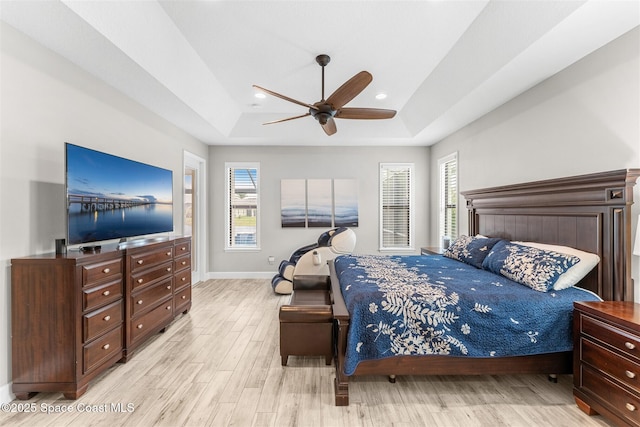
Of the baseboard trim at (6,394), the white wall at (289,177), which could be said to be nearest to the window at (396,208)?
the white wall at (289,177)

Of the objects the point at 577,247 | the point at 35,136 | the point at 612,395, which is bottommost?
the point at 612,395

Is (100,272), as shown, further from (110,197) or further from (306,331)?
(306,331)

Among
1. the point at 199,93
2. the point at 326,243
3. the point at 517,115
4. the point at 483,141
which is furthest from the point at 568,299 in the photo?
the point at 199,93

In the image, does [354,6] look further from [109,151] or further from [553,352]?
[553,352]

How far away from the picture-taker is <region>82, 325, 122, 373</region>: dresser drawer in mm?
2127

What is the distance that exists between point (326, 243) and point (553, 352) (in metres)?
3.21

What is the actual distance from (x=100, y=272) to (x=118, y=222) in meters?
0.68

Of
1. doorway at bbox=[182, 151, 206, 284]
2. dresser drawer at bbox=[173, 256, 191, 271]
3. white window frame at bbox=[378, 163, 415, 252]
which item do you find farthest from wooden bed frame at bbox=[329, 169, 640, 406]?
doorway at bbox=[182, 151, 206, 284]

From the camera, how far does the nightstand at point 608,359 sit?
1634mm

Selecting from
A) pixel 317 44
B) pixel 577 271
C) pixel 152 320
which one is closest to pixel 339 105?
pixel 317 44

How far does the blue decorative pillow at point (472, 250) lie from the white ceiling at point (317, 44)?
1.62 metres

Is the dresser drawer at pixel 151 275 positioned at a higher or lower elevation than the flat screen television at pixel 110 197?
lower

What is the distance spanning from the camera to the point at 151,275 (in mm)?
2918

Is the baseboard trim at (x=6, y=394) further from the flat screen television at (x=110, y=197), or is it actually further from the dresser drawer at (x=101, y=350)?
the flat screen television at (x=110, y=197)
